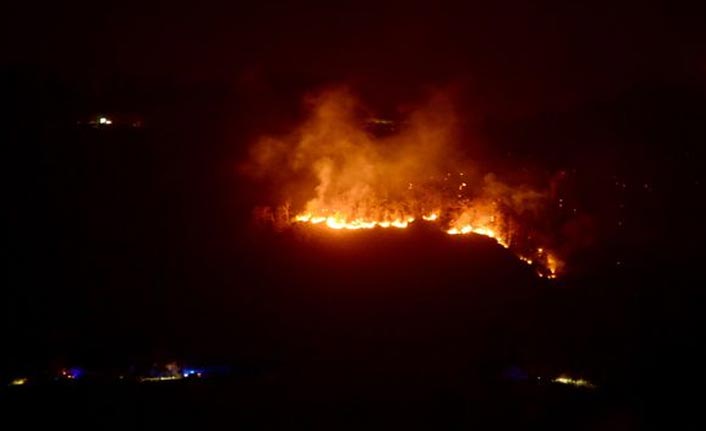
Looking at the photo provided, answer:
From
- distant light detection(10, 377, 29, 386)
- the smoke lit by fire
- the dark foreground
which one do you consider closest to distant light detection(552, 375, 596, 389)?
the dark foreground

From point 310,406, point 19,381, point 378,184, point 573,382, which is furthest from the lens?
point 378,184

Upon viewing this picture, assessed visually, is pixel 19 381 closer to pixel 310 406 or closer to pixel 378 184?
pixel 310 406

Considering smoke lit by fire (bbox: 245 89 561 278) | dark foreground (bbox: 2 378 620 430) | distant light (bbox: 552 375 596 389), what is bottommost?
dark foreground (bbox: 2 378 620 430)

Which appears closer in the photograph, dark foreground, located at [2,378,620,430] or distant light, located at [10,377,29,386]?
dark foreground, located at [2,378,620,430]

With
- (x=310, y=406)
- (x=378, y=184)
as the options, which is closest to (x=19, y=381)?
(x=310, y=406)

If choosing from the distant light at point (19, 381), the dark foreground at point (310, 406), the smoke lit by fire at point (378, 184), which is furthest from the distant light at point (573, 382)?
the distant light at point (19, 381)

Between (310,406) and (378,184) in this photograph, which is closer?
(310,406)

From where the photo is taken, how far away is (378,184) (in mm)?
9969

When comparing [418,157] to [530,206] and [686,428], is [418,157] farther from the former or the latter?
[686,428]

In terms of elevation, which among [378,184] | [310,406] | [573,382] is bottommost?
[310,406]

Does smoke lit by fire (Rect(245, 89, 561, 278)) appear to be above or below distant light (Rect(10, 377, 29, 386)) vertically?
above

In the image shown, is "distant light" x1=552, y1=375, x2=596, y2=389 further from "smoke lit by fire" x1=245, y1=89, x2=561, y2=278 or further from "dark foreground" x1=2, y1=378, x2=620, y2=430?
"smoke lit by fire" x1=245, y1=89, x2=561, y2=278

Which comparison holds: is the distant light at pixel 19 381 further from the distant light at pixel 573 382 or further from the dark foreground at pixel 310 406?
the distant light at pixel 573 382

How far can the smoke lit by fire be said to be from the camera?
9.50 m
